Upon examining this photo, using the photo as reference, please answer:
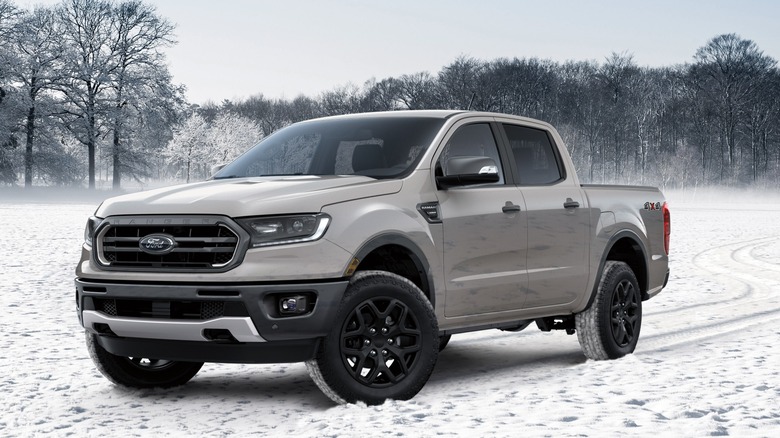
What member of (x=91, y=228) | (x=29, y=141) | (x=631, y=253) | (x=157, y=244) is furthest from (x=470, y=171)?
(x=29, y=141)

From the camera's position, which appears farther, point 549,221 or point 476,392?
point 549,221

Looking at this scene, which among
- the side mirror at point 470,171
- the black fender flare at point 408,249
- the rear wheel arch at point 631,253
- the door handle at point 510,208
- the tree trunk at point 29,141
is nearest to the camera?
the black fender flare at point 408,249

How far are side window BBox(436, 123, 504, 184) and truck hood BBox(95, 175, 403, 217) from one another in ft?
2.77

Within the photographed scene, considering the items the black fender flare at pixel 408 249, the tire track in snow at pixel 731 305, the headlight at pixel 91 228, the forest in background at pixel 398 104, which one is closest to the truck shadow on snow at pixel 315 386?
the black fender flare at pixel 408 249

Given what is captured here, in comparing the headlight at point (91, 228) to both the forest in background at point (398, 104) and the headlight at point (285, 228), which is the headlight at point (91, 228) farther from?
the forest in background at point (398, 104)

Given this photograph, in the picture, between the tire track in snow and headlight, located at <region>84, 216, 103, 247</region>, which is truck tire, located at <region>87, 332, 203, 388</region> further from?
the tire track in snow

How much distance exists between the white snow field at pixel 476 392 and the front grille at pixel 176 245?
0.88m

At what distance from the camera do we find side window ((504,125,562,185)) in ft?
24.2

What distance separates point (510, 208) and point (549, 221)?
21.8 inches

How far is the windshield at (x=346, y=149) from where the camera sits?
6621 millimetres

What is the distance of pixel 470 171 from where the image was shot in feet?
20.6

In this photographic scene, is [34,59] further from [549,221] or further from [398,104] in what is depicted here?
[549,221]

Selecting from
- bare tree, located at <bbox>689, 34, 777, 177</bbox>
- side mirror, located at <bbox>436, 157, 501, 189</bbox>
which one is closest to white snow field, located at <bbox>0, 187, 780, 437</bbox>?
side mirror, located at <bbox>436, 157, 501, 189</bbox>

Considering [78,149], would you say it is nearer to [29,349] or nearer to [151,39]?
[151,39]
